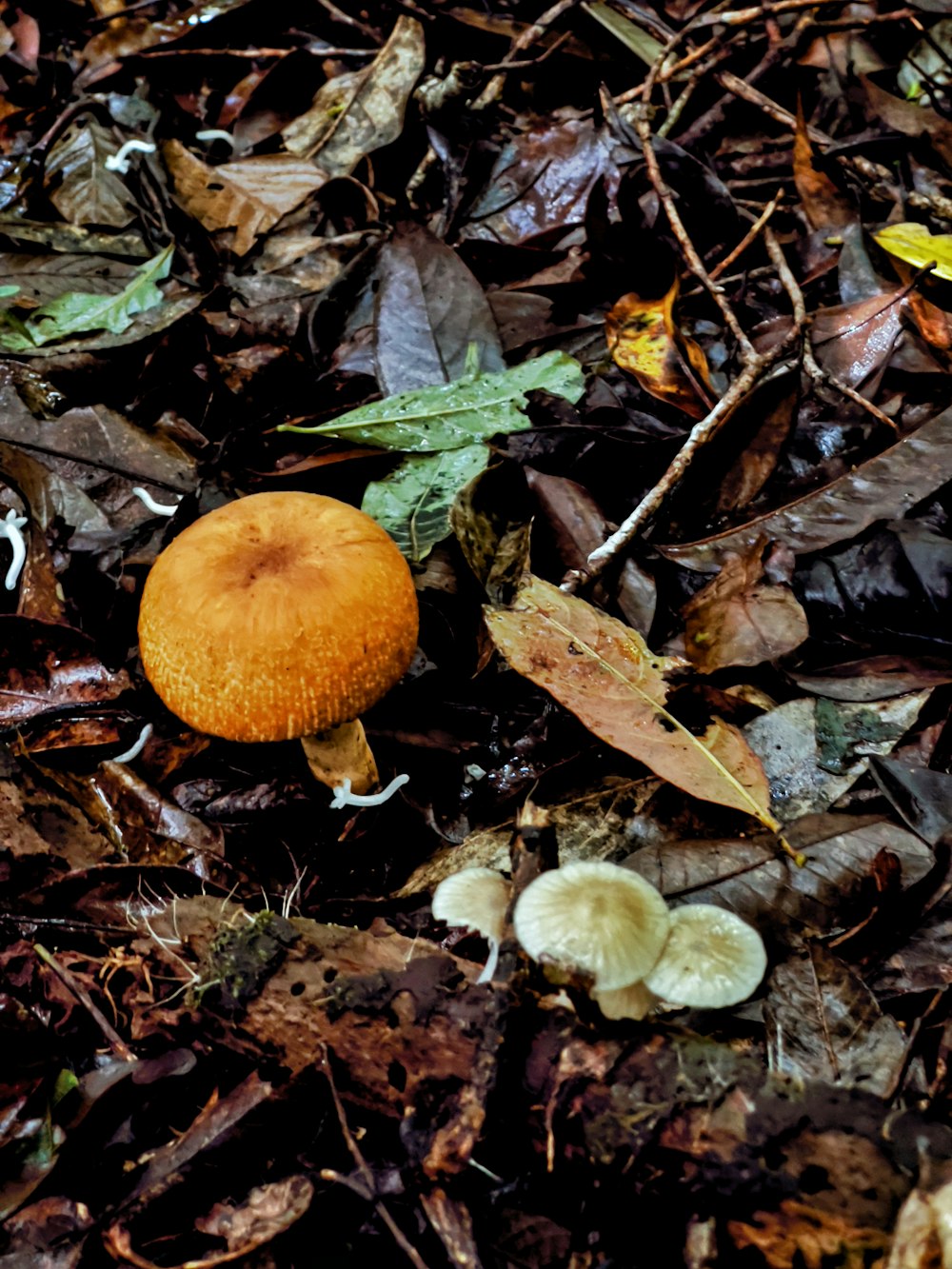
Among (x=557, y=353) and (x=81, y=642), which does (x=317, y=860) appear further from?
(x=557, y=353)

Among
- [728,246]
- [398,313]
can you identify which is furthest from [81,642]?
[728,246]

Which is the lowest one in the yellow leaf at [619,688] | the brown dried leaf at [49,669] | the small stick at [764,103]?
the brown dried leaf at [49,669]

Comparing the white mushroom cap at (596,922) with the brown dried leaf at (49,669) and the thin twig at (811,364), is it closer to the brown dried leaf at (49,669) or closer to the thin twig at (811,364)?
the brown dried leaf at (49,669)

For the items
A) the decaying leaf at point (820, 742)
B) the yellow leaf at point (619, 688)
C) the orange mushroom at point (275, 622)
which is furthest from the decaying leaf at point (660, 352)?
the orange mushroom at point (275, 622)

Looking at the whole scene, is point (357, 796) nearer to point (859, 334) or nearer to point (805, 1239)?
point (805, 1239)

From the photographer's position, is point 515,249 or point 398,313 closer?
point 398,313

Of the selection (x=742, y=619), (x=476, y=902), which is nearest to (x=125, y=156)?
(x=742, y=619)
